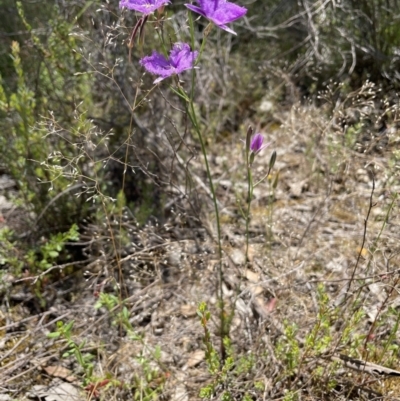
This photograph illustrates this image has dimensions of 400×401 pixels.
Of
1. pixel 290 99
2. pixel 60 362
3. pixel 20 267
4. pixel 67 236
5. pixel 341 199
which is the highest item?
pixel 290 99

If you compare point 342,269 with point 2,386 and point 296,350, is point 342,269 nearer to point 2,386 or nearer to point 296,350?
point 296,350

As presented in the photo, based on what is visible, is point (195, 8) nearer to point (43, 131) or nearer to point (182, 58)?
point (182, 58)

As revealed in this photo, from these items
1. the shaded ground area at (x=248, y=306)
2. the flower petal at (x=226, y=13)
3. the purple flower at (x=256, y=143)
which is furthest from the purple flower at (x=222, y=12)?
the shaded ground area at (x=248, y=306)

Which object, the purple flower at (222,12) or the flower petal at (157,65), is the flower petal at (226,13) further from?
the flower petal at (157,65)

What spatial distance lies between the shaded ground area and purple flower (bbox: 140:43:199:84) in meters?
0.55

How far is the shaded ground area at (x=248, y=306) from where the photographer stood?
1.65 meters

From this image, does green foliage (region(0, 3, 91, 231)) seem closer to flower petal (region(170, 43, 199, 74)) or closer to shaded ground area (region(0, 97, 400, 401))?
shaded ground area (region(0, 97, 400, 401))

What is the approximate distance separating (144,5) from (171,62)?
175 mm

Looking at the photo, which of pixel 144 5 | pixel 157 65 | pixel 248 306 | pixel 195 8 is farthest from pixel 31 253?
pixel 195 8

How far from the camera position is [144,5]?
4.38 ft

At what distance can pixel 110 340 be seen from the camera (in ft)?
6.42

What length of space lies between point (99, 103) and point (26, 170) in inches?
29.0

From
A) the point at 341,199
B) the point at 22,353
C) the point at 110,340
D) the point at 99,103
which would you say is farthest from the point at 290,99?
the point at 22,353

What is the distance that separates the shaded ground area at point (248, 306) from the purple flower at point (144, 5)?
2.35 ft
